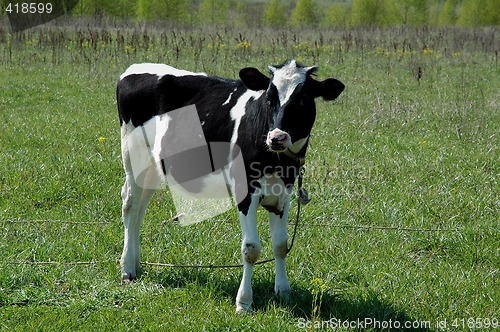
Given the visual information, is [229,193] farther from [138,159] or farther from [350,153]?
[350,153]

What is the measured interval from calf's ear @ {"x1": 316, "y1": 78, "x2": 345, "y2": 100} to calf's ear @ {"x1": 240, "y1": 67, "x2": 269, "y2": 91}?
41 centimetres

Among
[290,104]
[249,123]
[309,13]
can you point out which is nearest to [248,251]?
[249,123]

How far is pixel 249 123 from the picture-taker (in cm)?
484

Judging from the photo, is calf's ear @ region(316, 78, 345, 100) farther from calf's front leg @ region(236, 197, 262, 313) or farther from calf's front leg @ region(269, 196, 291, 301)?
calf's front leg @ region(236, 197, 262, 313)

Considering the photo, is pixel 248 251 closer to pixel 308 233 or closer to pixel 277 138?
pixel 277 138

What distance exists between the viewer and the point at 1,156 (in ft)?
26.9

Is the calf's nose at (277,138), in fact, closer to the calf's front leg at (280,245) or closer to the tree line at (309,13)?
the calf's front leg at (280,245)

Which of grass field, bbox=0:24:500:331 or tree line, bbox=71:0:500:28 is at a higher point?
grass field, bbox=0:24:500:331

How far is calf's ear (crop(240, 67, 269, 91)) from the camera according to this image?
4.77 metres

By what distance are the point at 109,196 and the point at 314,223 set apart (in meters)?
2.20

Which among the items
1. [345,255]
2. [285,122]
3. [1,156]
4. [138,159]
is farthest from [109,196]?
[285,122]

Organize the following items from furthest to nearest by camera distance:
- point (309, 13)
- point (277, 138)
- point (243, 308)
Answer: point (309, 13) → point (243, 308) → point (277, 138)

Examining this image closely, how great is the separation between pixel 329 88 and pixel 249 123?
0.64 metres

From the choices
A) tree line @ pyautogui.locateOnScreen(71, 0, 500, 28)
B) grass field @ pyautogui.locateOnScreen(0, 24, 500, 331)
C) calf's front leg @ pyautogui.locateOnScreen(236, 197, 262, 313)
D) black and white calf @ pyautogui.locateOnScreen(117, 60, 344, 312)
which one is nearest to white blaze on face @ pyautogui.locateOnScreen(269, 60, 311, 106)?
black and white calf @ pyautogui.locateOnScreen(117, 60, 344, 312)
